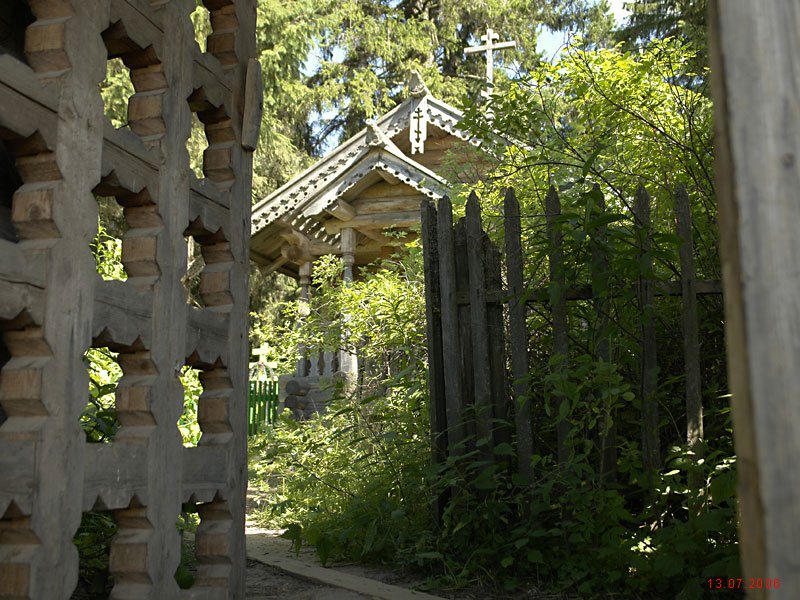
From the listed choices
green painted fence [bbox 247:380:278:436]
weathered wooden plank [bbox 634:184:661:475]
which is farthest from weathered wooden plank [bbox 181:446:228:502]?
green painted fence [bbox 247:380:278:436]

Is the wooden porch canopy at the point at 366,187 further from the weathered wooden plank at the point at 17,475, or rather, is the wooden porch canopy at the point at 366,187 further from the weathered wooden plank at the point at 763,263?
the weathered wooden plank at the point at 763,263

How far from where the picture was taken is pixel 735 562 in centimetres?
317

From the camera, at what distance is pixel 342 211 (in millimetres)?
14391

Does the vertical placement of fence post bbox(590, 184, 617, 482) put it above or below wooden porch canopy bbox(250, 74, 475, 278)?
below

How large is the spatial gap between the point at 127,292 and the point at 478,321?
232 centimetres

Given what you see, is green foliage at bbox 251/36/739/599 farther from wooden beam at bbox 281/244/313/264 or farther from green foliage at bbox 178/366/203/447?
wooden beam at bbox 281/244/313/264

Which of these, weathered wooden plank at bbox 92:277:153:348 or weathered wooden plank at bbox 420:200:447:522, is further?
weathered wooden plank at bbox 420:200:447:522

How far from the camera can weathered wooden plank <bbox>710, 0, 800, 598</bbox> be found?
134 centimetres

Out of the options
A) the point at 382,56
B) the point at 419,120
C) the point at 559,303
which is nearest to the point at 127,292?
the point at 559,303

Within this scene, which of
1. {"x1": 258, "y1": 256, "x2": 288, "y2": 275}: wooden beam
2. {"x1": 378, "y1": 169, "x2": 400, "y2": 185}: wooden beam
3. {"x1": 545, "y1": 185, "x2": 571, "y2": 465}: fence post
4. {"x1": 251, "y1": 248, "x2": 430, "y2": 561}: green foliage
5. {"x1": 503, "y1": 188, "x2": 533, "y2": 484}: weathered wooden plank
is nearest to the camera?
{"x1": 545, "y1": 185, "x2": 571, "y2": 465}: fence post

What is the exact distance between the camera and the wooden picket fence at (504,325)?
4.47 m

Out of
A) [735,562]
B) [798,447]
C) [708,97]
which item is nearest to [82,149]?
[798,447]

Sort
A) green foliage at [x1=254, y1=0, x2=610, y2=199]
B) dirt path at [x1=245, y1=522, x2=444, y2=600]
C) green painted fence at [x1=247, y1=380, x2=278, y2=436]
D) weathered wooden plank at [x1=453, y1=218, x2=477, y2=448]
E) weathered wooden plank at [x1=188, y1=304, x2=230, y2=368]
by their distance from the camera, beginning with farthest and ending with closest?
1. green foliage at [x1=254, y1=0, x2=610, y2=199]
2. green painted fence at [x1=247, y1=380, x2=278, y2=436]
3. weathered wooden plank at [x1=453, y1=218, x2=477, y2=448]
4. dirt path at [x1=245, y1=522, x2=444, y2=600]
5. weathered wooden plank at [x1=188, y1=304, x2=230, y2=368]

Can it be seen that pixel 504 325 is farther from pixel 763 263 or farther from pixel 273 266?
pixel 273 266
